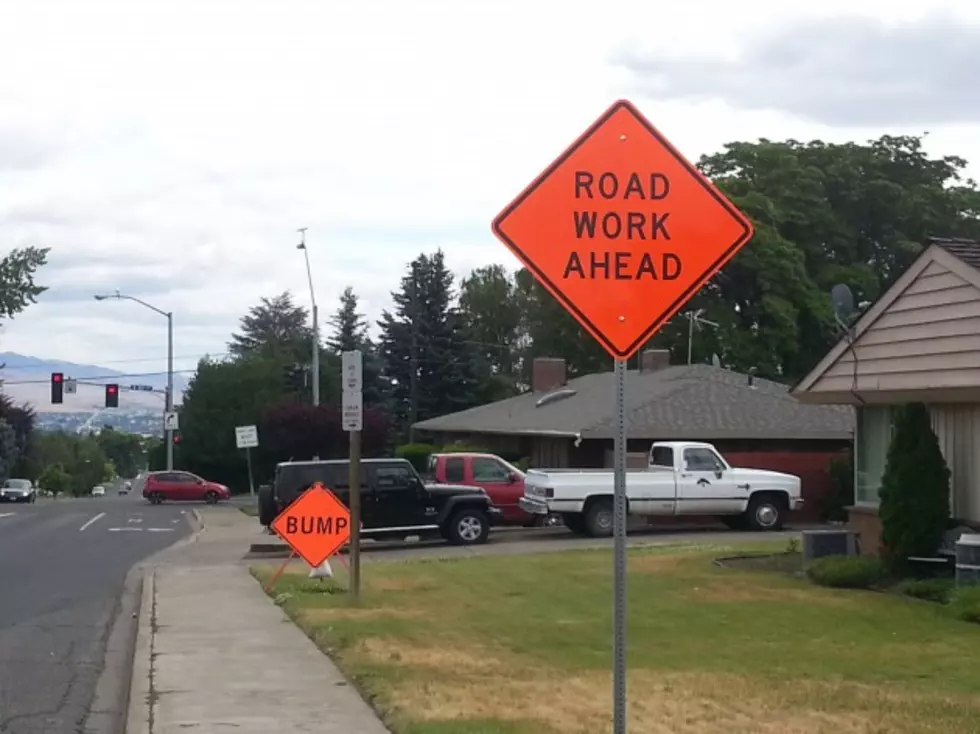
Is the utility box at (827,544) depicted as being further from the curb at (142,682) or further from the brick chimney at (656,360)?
the brick chimney at (656,360)

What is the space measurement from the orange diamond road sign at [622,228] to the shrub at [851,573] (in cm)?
1170

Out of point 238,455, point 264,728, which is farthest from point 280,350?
point 264,728

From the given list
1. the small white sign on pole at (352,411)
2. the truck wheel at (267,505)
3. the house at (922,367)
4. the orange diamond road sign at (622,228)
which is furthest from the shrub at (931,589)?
the truck wheel at (267,505)

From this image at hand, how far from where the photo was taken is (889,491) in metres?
17.5

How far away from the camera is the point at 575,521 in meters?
28.6

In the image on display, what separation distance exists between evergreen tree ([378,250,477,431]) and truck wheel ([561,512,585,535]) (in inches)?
1447

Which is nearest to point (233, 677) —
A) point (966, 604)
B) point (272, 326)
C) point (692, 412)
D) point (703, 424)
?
point (966, 604)

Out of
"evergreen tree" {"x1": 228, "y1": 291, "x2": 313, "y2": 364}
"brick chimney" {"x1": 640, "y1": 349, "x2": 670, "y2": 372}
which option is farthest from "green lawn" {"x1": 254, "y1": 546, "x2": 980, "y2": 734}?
"evergreen tree" {"x1": 228, "y1": 291, "x2": 313, "y2": 364}

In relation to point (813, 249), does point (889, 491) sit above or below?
below

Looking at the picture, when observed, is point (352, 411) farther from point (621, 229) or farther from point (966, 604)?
point (621, 229)

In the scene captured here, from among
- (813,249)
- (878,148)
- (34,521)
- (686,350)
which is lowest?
(34,521)

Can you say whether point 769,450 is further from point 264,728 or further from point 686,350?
point 264,728

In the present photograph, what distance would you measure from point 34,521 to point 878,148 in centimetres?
3211

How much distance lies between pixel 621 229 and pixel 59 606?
13.2 meters
